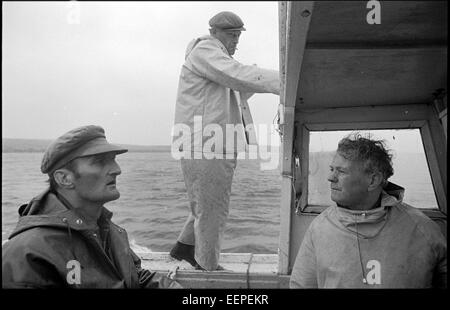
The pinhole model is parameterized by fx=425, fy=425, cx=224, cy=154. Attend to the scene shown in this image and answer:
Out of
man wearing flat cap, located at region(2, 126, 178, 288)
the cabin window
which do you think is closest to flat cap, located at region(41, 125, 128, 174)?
man wearing flat cap, located at region(2, 126, 178, 288)

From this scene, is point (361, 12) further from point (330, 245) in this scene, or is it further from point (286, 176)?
point (286, 176)

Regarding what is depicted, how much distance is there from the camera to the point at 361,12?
167 centimetres

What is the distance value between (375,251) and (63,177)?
1547mm

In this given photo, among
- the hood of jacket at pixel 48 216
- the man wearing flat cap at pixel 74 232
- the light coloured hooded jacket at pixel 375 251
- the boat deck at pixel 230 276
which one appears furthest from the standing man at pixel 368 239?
the hood of jacket at pixel 48 216

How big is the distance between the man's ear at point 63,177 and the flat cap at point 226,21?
1.76 m

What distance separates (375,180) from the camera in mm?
2332

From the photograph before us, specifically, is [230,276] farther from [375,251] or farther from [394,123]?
[394,123]

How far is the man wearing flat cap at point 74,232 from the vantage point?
159 centimetres

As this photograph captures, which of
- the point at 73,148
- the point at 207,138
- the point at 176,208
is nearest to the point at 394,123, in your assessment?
the point at 207,138

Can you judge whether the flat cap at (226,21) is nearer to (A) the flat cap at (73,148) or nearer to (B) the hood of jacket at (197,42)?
(B) the hood of jacket at (197,42)

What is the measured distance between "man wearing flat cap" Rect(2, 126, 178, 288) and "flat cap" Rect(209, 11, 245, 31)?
151 centimetres

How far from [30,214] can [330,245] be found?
142cm

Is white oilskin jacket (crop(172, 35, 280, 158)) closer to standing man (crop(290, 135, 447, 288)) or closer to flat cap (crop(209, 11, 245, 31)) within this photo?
flat cap (crop(209, 11, 245, 31))
